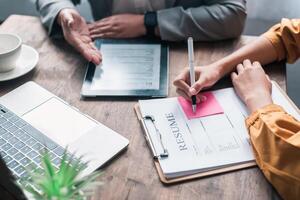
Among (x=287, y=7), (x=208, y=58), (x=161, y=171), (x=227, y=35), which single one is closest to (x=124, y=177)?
(x=161, y=171)

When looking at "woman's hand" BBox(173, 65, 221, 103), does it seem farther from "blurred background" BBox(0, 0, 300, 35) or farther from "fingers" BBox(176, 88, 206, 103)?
"blurred background" BBox(0, 0, 300, 35)

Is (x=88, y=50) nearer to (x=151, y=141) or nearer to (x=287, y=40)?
(x=151, y=141)

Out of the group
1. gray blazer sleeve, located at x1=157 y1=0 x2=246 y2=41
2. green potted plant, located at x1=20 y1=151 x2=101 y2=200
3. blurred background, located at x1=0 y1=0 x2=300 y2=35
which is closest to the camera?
green potted plant, located at x1=20 y1=151 x2=101 y2=200

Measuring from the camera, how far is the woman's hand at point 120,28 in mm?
1156

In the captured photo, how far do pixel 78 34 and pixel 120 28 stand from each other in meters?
0.12

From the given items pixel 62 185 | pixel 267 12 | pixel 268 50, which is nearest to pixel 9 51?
pixel 62 185

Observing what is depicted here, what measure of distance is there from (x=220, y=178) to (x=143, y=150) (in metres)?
0.17

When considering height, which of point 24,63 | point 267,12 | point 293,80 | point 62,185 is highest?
point 62,185

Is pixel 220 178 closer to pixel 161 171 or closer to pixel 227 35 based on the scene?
pixel 161 171

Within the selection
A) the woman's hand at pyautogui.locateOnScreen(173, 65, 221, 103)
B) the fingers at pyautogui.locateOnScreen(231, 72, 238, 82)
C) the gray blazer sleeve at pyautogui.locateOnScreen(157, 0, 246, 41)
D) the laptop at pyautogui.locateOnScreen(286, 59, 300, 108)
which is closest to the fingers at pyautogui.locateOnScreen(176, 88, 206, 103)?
the woman's hand at pyautogui.locateOnScreen(173, 65, 221, 103)

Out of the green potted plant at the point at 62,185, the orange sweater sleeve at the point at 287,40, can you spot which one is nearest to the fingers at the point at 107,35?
the orange sweater sleeve at the point at 287,40

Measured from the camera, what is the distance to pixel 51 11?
1.20m

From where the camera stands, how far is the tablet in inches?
38.4

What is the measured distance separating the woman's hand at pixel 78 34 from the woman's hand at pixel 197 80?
24cm
